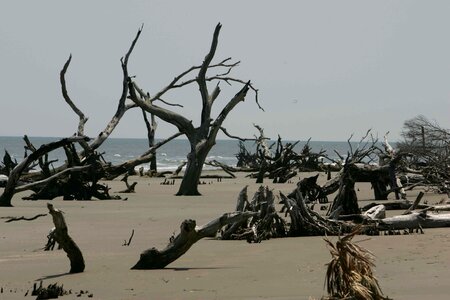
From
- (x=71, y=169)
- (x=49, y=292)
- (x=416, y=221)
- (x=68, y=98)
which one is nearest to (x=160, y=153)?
(x=68, y=98)

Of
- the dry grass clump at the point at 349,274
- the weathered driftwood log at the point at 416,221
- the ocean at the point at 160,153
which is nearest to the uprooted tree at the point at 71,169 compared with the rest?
the weathered driftwood log at the point at 416,221

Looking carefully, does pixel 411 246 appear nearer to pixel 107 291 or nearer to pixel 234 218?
pixel 234 218

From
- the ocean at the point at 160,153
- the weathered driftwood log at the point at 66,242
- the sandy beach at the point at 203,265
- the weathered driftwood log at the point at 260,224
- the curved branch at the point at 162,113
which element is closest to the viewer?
the sandy beach at the point at 203,265

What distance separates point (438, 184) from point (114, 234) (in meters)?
7.13

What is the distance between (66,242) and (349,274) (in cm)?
320

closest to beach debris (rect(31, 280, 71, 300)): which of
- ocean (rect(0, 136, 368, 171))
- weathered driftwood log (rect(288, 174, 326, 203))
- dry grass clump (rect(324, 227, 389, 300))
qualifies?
dry grass clump (rect(324, 227, 389, 300))

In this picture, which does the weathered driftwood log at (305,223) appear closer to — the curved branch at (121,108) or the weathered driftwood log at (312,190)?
the weathered driftwood log at (312,190)

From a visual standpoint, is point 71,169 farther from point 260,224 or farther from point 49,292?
point 49,292

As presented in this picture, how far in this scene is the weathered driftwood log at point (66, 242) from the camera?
26.9ft

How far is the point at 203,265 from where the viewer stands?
9.04 metres

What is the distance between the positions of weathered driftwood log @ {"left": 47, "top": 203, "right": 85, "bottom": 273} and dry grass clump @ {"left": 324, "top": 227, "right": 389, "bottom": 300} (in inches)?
117

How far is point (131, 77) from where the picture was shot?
21.4 meters

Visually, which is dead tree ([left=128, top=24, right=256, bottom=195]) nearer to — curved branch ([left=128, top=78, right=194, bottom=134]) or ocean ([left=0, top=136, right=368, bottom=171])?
curved branch ([left=128, top=78, right=194, bottom=134])

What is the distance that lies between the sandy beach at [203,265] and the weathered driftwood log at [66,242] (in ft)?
0.41
